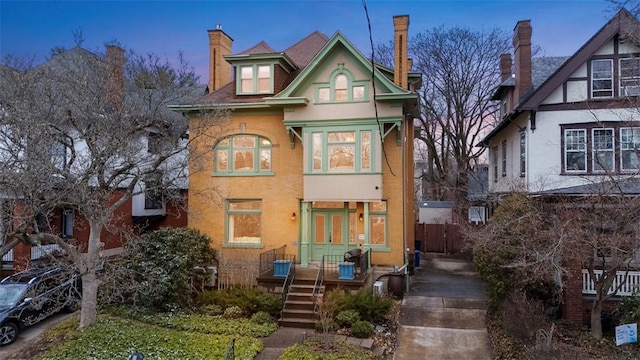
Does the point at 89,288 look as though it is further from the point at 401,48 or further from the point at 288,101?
the point at 401,48

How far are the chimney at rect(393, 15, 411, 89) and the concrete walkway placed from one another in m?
7.96

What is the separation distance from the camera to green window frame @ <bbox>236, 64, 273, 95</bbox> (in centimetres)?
1814

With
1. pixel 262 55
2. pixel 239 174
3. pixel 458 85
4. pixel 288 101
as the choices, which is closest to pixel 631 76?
pixel 288 101

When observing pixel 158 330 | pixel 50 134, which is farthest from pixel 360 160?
pixel 50 134

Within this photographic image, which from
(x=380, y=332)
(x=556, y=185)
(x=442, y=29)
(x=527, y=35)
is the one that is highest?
(x=442, y=29)

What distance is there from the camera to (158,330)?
39.0 ft

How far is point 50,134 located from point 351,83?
402 inches

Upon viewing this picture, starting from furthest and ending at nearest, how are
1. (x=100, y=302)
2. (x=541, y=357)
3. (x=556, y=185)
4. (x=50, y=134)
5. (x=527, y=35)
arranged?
1. (x=527, y=35)
2. (x=556, y=185)
3. (x=100, y=302)
4. (x=50, y=134)
5. (x=541, y=357)

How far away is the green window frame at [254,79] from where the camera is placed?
1814cm

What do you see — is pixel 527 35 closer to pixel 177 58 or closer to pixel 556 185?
pixel 556 185

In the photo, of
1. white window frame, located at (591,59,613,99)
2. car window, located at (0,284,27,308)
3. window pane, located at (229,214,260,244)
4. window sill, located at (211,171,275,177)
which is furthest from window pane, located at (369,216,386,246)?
car window, located at (0,284,27,308)

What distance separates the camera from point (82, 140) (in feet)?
42.5

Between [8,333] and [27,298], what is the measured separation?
42.7 inches

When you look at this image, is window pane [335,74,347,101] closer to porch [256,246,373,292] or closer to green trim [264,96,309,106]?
green trim [264,96,309,106]
